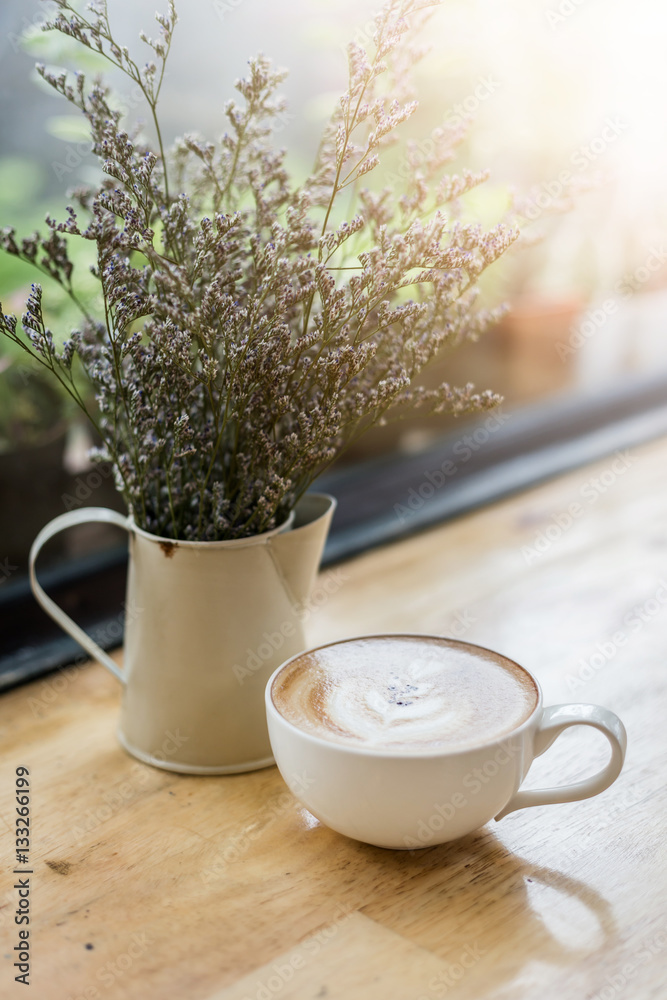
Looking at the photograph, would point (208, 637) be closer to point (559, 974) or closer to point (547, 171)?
point (559, 974)

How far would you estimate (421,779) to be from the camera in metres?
0.58

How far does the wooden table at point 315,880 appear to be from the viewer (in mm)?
554

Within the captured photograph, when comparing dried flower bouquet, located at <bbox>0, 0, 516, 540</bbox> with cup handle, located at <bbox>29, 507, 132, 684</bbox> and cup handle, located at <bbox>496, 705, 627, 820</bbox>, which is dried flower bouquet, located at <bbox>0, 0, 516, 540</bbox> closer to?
cup handle, located at <bbox>29, 507, 132, 684</bbox>

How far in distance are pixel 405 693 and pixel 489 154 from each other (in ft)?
3.97

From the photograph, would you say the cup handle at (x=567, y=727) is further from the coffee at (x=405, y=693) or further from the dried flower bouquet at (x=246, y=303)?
the dried flower bouquet at (x=246, y=303)

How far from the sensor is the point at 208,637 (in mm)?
745

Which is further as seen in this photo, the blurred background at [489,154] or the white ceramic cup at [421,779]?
the blurred background at [489,154]

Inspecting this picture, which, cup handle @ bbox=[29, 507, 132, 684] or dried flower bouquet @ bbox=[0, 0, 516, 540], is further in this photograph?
cup handle @ bbox=[29, 507, 132, 684]

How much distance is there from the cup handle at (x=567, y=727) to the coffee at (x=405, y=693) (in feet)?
0.06

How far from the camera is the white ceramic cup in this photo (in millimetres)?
585

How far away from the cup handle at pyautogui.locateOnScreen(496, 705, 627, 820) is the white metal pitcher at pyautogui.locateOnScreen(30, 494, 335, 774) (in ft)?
0.75

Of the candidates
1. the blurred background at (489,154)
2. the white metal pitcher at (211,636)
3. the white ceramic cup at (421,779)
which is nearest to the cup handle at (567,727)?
the white ceramic cup at (421,779)

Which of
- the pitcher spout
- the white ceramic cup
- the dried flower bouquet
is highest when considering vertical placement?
the dried flower bouquet

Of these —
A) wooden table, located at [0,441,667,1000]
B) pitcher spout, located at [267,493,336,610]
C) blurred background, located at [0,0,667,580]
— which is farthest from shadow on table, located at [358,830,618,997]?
blurred background, located at [0,0,667,580]
